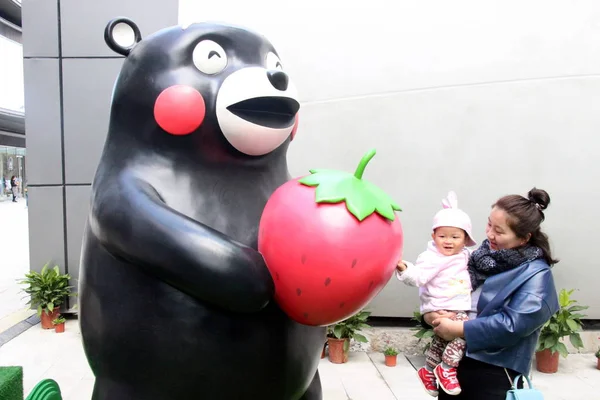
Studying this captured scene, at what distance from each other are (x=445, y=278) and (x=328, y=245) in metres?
0.93

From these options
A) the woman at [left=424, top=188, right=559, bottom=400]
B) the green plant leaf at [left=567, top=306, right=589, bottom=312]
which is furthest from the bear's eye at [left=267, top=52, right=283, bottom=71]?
the green plant leaf at [left=567, top=306, right=589, bottom=312]

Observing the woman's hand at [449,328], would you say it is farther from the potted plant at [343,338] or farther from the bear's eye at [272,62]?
the potted plant at [343,338]

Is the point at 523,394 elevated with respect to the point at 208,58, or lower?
lower

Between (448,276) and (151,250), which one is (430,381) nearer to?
(448,276)

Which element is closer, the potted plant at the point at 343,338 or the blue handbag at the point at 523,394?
the blue handbag at the point at 523,394

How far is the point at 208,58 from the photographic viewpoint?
5.49ft

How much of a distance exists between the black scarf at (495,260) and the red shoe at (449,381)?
1.19 ft

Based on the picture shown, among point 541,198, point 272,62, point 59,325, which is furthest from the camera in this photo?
point 59,325

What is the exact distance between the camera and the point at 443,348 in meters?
2.24

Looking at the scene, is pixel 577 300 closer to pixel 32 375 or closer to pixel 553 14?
pixel 553 14

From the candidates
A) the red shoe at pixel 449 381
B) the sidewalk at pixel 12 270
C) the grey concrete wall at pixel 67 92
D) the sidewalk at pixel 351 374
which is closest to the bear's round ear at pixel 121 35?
the red shoe at pixel 449 381

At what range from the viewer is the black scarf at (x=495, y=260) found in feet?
6.32

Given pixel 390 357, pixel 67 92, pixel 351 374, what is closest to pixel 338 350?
pixel 351 374

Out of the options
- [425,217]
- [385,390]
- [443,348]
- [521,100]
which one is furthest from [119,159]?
[521,100]
